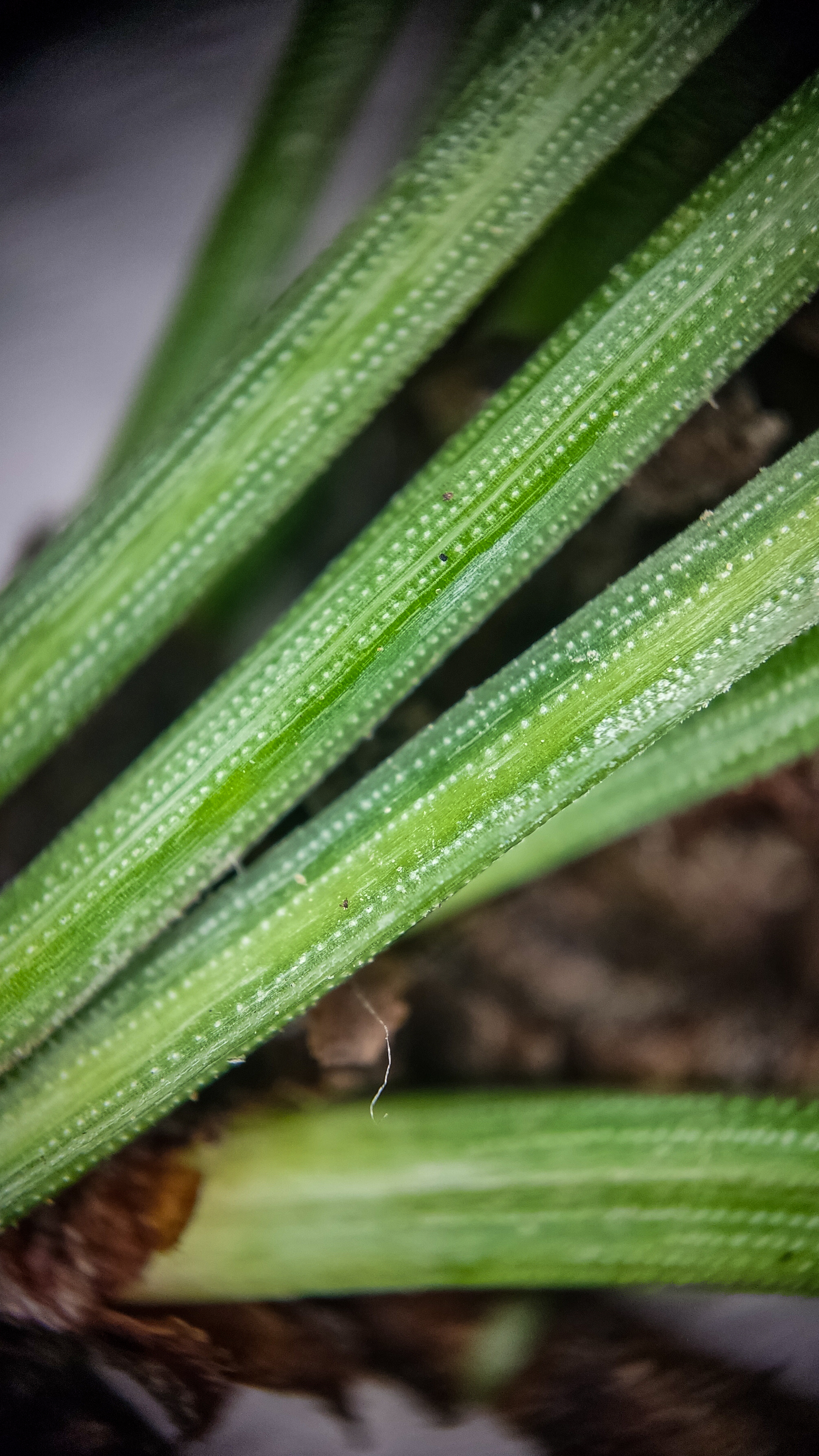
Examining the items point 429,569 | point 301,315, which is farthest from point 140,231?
point 429,569

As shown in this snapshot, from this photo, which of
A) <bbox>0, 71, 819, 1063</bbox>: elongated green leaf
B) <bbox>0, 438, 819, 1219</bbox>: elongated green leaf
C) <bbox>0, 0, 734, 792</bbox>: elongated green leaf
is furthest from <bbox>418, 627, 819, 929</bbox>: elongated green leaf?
<bbox>0, 0, 734, 792</bbox>: elongated green leaf

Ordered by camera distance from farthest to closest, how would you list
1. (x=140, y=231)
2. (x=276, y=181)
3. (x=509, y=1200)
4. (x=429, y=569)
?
(x=140, y=231) < (x=276, y=181) < (x=509, y=1200) < (x=429, y=569)

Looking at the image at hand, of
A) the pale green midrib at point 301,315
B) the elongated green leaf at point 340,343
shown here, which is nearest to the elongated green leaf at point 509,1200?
the elongated green leaf at point 340,343

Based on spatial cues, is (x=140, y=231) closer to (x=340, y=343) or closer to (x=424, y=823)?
(x=340, y=343)

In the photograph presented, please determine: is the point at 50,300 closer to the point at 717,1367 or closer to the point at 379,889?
the point at 379,889

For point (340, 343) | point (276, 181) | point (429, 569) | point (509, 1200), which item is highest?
point (276, 181)

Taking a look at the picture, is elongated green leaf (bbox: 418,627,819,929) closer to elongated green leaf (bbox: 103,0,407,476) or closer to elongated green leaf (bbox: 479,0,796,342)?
elongated green leaf (bbox: 479,0,796,342)

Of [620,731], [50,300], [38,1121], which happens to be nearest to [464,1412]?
[38,1121]
